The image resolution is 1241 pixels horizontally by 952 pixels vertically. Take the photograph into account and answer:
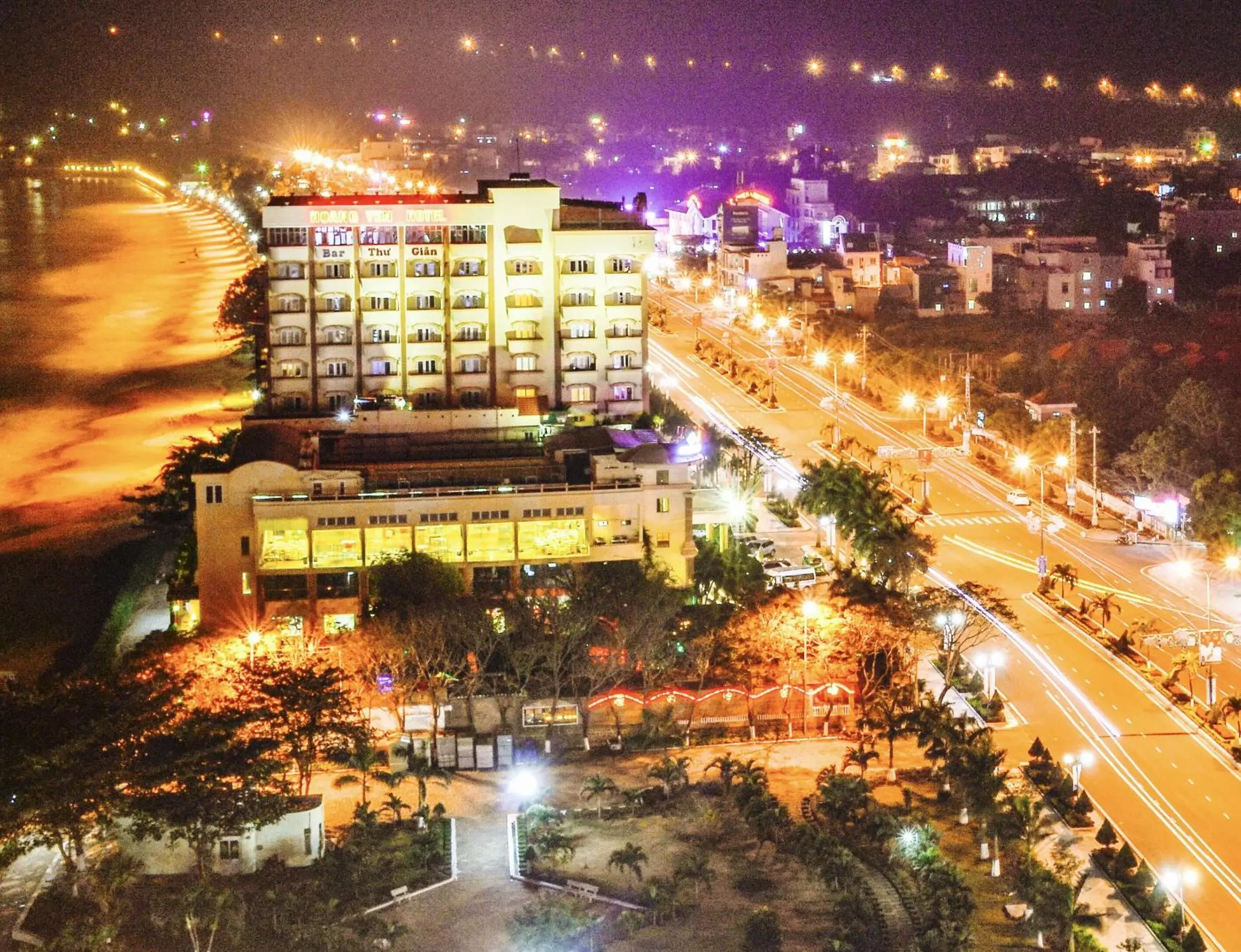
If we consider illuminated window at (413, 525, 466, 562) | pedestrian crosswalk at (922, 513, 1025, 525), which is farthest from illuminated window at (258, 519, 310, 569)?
pedestrian crosswalk at (922, 513, 1025, 525)

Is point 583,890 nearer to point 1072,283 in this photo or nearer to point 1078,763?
point 1078,763

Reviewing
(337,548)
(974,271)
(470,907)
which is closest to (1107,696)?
(470,907)

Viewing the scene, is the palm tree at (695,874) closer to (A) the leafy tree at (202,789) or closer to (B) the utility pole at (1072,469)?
(A) the leafy tree at (202,789)

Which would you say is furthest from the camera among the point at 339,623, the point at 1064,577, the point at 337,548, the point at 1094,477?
the point at 1094,477

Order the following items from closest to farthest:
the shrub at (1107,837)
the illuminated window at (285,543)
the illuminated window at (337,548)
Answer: the shrub at (1107,837) → the illuminated window at (285,543) → the illuminated window at (337,548)

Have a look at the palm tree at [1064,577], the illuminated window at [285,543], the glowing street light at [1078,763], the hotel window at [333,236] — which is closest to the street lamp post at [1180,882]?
the glowing street light at [1078,763]

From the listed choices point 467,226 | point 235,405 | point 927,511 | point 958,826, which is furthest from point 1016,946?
point 235,405
